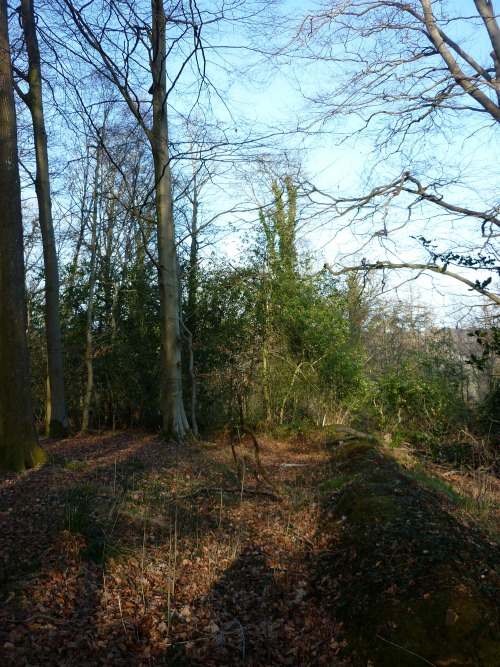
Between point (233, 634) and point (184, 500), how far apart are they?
3.01m

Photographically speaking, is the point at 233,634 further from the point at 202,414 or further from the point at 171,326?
the point at 202,414

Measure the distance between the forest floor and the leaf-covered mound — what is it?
0.04ft

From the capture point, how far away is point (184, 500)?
7051 millimetres

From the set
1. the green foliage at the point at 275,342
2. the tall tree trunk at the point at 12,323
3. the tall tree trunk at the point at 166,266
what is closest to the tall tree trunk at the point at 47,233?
the tall tree trunk at the point at 166,266

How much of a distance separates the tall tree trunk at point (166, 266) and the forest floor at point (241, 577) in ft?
19.0

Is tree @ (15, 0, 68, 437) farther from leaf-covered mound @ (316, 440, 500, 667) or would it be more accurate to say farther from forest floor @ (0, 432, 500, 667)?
leaf-covered mound @ (316, 440, 500, 667)

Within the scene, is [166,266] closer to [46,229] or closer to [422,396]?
[46,229]

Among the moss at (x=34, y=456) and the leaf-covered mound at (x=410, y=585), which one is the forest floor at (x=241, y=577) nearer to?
the leaf-covered mound at (x=410, y=585)

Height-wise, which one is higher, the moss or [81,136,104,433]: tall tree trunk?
[81,136,104,433]: tall tree trunk

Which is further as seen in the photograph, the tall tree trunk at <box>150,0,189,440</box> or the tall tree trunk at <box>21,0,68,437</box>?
the tall tree trunk at <box>21,0,68,437</box>

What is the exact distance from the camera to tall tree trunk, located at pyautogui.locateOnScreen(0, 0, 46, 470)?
824cm

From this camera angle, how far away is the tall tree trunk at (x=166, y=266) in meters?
13.3

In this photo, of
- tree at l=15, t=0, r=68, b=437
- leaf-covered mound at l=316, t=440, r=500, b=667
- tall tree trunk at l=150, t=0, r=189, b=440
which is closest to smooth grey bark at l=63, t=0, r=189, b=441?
tall tree trunk at l=150, t=0, r=189, b=440

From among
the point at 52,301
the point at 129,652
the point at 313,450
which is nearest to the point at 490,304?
the point at 313,450
